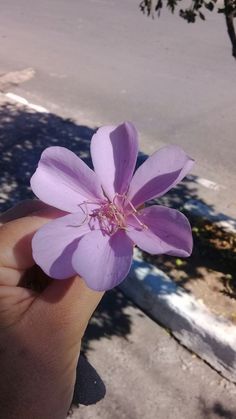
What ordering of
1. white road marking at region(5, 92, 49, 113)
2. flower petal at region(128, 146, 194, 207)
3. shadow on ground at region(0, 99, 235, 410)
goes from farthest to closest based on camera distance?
white road marking at region(5, 92, 49, 113), shadow on ground at region(0, 99, 235, 410), flower petal at region(128, 146, 194, 207)

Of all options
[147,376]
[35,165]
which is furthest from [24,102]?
[147,376]

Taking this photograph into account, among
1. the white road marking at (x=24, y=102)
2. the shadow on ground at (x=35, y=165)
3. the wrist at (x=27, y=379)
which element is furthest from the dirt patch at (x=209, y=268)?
the white road marking at (x=24, y=102)

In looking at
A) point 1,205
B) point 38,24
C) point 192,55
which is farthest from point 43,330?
point 38,24

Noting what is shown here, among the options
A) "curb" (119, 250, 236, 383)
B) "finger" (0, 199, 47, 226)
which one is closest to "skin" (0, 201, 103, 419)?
"finger" (0, 199, 47, 226)

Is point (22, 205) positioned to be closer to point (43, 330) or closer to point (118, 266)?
point (43, 330)

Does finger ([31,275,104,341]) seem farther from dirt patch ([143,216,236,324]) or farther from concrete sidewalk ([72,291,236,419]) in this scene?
dirt patch ([143,216,236,324])

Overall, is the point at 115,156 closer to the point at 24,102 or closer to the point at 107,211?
the point at 107,211
